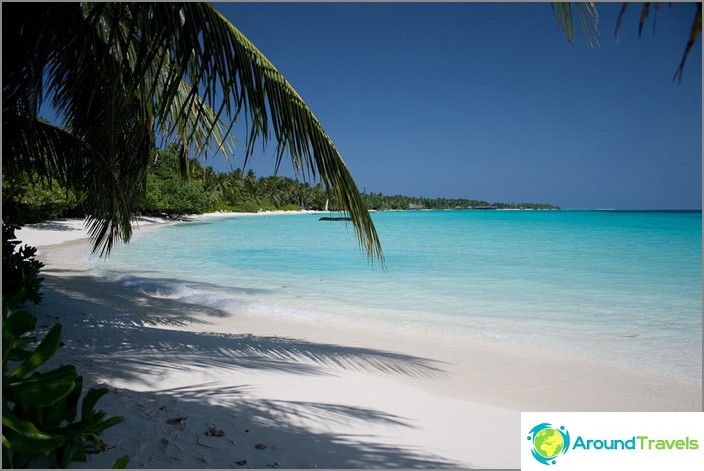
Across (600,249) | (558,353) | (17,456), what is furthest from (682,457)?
(600,249)

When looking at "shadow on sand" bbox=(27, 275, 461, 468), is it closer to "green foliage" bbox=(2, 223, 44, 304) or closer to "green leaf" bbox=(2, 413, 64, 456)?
"green leaf" bbox=(2, 413, 64, 456)

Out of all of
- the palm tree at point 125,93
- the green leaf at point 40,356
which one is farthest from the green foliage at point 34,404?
the palm tree at point 125,93

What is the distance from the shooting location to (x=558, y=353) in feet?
17.3

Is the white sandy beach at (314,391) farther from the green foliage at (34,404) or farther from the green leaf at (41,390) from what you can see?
the green leaf at (41,390)

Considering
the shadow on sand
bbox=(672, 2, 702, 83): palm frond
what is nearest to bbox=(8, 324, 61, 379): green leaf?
the shadow on sand

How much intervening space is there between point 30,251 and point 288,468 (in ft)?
11.8

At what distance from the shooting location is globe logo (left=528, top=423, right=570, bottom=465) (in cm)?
188

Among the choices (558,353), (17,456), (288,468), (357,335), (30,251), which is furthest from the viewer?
(357,335)

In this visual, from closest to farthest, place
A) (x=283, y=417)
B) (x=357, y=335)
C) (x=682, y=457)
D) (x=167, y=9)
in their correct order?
(x=682, y=457) → (x=167, y=9) → (x=283, y=417) → (x=357, y=335)

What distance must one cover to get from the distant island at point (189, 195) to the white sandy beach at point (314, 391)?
1146mm

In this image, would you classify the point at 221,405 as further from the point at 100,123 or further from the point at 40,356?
the point at 100,123

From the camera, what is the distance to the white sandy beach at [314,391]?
6.76ft

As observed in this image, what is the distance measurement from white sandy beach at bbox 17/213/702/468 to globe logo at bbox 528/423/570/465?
0.44 meters

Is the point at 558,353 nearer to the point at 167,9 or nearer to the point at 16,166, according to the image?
the point at 167,9
